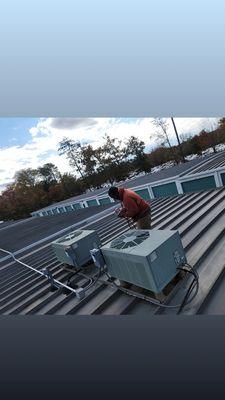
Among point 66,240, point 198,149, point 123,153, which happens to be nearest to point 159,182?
point 66,240

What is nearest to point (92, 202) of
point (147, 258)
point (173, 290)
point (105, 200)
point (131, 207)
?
point (105, 200)

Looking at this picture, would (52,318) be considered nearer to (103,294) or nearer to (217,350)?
(103,294)

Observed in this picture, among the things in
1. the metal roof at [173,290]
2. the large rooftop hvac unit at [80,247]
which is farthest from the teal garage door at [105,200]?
the large rooftop hvac unit at [80,247]

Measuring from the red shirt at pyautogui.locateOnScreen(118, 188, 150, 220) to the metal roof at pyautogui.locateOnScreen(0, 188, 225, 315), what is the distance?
977 mm

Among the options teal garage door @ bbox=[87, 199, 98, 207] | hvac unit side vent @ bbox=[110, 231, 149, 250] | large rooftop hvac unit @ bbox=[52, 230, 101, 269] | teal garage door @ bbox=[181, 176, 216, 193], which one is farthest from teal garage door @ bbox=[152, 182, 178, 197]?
hvac unit side vent @ bbox=[110, 231, 149, 250]

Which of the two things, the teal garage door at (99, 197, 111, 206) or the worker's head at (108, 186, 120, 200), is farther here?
the teal garage door at (99, 197, 111, 206)

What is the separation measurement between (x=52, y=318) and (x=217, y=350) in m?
2.18

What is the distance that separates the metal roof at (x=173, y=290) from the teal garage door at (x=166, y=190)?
5081mm

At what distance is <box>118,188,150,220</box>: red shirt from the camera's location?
4270 millimetres

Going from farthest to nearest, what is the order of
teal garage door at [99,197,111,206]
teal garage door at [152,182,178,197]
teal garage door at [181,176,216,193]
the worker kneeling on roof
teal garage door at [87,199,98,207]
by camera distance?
teal garage door at [87,199,98,207], teal garage door at [99,197,111,206], teal garage door at [152,182,178,197], teal garage door at [181,176,216,193], the worker kneeling on roof

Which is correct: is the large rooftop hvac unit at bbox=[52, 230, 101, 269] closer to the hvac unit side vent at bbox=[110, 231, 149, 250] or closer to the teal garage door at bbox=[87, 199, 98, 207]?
the hvac unit side vent at bbox=[110, 231, 149, 250]

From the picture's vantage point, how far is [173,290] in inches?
127

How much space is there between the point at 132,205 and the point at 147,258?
1.65 metres

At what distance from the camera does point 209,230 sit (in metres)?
5.02
